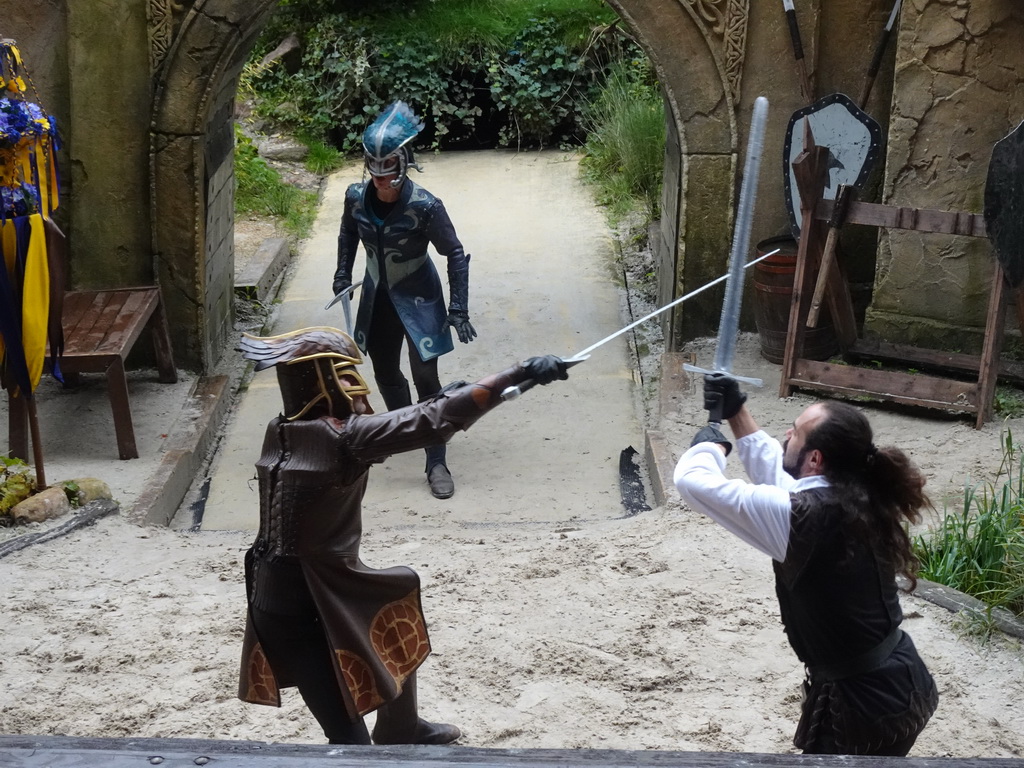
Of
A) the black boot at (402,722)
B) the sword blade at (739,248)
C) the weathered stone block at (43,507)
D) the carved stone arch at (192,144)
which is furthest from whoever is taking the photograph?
the carved stone arch at (192,144)

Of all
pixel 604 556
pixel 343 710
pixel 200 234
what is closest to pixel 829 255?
pixel 604 556

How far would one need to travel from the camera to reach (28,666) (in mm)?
4055

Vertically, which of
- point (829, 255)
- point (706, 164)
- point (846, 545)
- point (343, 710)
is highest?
point (706, 164)

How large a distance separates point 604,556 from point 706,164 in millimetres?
2827

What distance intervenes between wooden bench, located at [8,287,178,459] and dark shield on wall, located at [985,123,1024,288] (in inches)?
168

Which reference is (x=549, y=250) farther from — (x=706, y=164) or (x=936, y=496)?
(x=936, y=496)

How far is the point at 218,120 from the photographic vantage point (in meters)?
7.20

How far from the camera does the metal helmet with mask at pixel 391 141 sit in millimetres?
5457

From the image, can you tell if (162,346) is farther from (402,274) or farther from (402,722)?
(402,722)

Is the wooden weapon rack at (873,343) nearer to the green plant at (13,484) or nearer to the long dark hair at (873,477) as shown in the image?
the long dark hair at (873,477)

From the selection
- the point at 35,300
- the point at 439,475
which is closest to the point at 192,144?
the point at 35,300

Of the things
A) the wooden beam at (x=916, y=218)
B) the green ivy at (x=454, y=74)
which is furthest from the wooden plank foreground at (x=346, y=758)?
the green ivy at (x=454, y=74)

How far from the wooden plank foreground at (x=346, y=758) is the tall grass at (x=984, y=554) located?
2544mm

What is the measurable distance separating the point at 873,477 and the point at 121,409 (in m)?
4.25
